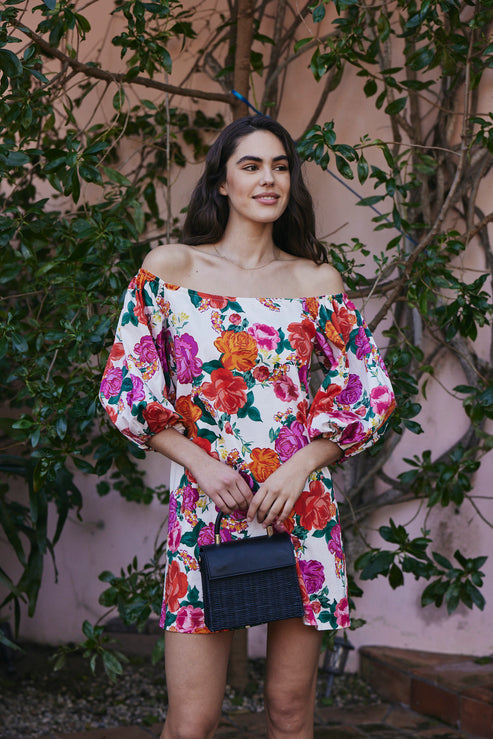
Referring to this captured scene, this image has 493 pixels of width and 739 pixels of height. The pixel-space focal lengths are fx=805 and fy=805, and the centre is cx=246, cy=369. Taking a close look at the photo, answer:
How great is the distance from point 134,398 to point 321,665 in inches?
76.8

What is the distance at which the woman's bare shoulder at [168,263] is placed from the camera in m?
1.78

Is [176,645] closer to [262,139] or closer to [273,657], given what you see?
[273,657]

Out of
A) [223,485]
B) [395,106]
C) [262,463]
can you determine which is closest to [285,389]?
[262,463]

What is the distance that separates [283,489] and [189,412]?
0.27 m

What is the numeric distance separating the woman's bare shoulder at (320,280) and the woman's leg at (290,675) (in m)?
0.75

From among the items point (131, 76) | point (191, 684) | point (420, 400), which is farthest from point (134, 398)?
point (420, 400)

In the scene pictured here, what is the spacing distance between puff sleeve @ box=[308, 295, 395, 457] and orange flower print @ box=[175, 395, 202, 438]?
0.26 metres

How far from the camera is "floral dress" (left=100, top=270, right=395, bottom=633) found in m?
1.71

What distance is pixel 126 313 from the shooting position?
68.6 inches

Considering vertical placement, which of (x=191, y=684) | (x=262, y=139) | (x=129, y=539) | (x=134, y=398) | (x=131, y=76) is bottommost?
(x=191, y=684)

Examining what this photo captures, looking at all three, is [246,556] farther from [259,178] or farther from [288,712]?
[259,178]

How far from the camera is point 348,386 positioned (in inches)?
73.0

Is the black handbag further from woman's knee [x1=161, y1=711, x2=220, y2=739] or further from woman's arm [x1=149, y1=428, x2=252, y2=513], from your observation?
woman's knee [x1=161, y1=711, x2=220, y2=739]

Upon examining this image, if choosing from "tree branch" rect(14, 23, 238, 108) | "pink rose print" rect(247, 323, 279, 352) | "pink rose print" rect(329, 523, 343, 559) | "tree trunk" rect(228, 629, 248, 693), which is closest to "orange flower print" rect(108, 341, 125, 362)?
"pink rose print" rect(247, 323, 279, 352)
